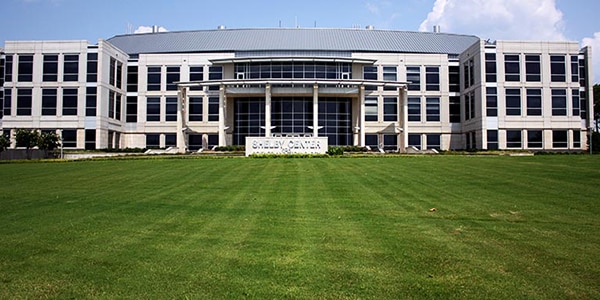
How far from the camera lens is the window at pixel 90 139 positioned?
57.2 metres

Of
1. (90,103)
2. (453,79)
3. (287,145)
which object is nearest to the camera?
(287,145)

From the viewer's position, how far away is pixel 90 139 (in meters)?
57.3

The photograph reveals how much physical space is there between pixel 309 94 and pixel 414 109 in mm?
16554

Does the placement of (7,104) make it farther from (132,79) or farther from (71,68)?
(132,79)

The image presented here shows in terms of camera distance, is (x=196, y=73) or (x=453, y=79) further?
(x=453, y=79)

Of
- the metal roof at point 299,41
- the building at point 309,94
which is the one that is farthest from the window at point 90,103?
the metal roof at point 299,41

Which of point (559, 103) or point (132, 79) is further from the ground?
point (132, 79)

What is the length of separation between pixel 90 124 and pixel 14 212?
50401mm

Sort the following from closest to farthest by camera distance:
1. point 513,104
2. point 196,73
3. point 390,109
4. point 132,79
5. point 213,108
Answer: point 513,104 → point 213,108 → point 390,109 → point 196,73 → point 132,79

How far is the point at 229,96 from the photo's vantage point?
61281 millimetres

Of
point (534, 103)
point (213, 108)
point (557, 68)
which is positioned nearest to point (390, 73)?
point (534, 103)

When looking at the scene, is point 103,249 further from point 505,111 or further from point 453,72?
point 453,72

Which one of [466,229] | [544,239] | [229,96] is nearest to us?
[544,239]

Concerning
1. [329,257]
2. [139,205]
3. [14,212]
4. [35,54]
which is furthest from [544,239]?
[35,54]
